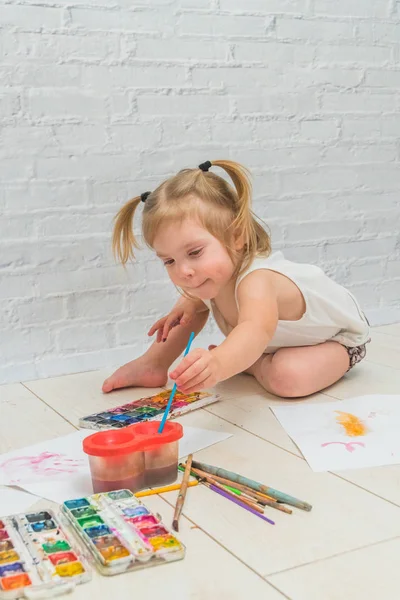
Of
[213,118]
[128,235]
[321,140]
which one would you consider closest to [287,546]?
[128,235]

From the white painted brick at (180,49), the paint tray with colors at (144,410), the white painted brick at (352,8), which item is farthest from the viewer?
the white painted brick at (352,8)

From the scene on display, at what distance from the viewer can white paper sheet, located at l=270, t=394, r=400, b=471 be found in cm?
108

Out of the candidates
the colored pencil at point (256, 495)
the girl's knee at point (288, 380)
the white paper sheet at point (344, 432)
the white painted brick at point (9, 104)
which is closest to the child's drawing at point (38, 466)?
the colored pencil at point (256, 495)

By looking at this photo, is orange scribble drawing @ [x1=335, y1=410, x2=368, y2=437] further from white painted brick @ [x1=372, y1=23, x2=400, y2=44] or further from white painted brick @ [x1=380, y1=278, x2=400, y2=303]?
white painted brick @ [x1=372, y1=23, x2=400, y2=44]

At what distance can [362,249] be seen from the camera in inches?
82.7

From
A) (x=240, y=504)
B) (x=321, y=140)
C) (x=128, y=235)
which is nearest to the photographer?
(x=240, y=504)

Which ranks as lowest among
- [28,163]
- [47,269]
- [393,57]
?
[47,269]

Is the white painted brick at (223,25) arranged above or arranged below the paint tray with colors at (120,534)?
above

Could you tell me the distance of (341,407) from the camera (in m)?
1.34

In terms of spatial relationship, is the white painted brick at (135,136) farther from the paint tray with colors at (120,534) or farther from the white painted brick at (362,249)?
the paint tray with colors at (120,534)

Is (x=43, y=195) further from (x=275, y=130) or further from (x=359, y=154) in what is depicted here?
(x=359, y=154)

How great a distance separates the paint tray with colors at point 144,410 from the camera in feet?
4.17

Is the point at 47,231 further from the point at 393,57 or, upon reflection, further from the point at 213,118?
the point at 393,57

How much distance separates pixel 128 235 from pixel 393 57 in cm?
106
